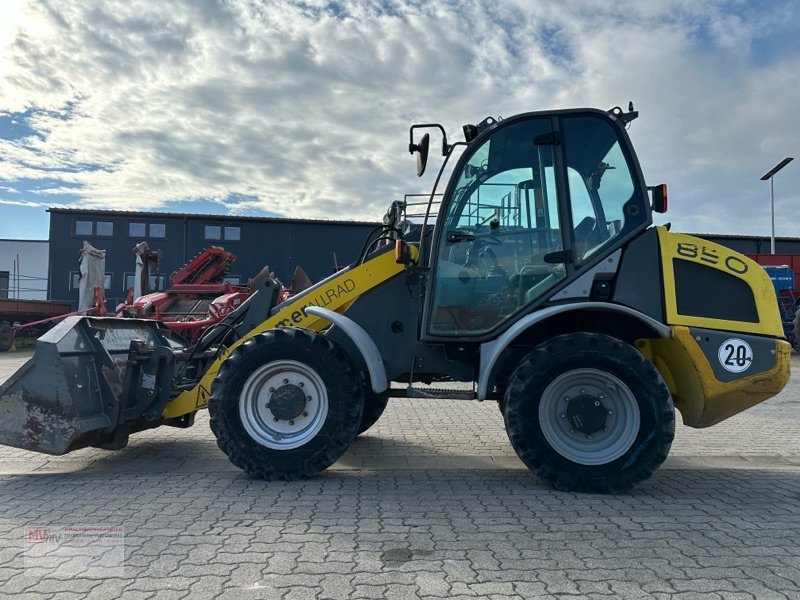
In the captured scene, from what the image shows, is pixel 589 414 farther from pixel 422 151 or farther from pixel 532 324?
pixel 422 151

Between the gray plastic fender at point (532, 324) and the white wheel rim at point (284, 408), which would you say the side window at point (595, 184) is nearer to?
the gray plastic fender at point (532, 324)

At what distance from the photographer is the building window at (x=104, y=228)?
27594 mm

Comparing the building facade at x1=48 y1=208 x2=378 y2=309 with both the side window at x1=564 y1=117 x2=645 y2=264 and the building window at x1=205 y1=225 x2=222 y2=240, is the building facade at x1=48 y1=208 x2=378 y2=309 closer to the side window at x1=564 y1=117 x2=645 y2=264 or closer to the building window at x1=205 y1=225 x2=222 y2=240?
the building window at x1=205 y1=225 x2=222 y2=240

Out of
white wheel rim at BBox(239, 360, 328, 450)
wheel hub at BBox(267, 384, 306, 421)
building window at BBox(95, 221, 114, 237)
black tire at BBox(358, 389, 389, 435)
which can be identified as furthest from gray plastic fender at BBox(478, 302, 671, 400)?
building window at BBox(95, 221, 114, 237)

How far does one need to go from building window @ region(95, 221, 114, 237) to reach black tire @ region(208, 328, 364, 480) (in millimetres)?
25274

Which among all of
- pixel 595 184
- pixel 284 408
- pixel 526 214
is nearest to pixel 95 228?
pixel 284 408

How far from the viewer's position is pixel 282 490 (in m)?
4.76

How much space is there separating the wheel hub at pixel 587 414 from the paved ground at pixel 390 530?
1.63ft

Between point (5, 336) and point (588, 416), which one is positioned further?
point (5, 336)

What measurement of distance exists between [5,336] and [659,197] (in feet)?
68.7

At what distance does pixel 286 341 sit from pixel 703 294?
10.6ft

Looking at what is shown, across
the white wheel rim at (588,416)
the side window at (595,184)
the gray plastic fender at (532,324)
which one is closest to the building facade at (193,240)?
the side window at (595,184)

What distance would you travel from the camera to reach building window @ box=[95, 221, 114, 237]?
27.6m

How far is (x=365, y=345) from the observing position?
17.1 feet
